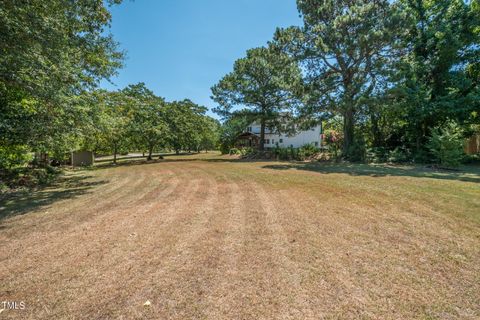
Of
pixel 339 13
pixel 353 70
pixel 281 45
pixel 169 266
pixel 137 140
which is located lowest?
pixel 169 266

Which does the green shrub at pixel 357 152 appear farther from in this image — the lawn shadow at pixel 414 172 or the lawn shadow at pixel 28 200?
the lawn shadow at pixel 28 200

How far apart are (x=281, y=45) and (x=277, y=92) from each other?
281 inches

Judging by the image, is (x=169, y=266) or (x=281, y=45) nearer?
(x=169, y=266)

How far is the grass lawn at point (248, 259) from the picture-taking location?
2197 millimetres

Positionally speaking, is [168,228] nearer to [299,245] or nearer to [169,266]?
[169,266]

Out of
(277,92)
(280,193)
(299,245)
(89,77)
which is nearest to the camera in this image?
(299,245)

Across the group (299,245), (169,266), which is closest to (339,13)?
(299,245)

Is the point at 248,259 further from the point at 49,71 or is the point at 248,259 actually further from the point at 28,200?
the point at 49,71

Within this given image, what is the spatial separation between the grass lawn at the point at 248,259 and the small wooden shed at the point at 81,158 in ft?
60.7

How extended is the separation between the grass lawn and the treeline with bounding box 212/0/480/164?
11.7 meters

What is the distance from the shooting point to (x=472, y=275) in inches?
103

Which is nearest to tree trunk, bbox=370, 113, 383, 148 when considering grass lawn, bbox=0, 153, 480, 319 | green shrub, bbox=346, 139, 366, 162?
green shrub, bbox=346, 139, 366, 162

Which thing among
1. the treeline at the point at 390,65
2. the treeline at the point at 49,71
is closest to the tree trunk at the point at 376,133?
the treeline at the point at 390,65

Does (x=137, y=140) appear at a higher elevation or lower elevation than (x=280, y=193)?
higher
